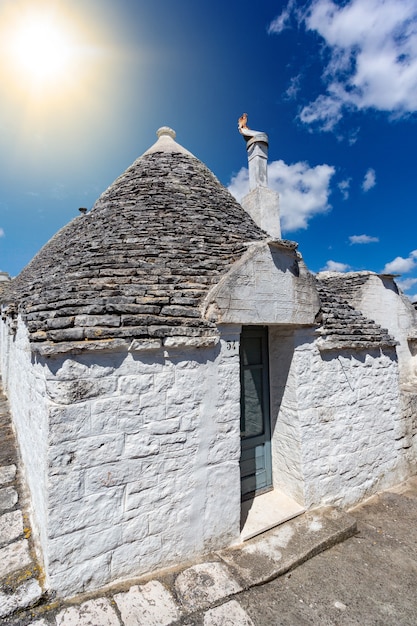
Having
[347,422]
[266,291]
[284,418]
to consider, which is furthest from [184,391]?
[347,422]

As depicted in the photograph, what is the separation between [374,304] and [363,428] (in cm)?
451

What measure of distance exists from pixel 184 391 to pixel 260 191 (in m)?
6.22

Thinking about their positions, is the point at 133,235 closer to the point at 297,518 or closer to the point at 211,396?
the point at 211,396

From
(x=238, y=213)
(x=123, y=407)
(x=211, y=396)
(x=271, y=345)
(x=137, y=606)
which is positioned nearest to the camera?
(x=137, y=606)

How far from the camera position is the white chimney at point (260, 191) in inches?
300

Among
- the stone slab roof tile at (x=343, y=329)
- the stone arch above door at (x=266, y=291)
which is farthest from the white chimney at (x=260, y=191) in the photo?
the stone arch above door at (x=266, y=291)

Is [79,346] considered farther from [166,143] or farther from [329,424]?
[166,143]

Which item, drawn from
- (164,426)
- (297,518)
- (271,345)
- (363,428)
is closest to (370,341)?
(363,428)

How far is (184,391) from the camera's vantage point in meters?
2.98

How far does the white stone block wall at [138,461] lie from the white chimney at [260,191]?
5213mm

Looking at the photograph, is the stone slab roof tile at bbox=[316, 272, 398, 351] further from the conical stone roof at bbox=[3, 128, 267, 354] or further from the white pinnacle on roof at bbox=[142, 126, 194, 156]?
the white pinnacle on roof at bbox=[142, 126, 194, 156]

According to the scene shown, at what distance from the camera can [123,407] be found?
270 cm

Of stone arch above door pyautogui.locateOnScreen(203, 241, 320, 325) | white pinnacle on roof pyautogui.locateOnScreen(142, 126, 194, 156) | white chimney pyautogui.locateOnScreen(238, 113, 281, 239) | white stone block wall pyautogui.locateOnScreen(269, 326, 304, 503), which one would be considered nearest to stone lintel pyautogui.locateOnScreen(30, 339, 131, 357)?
stone arch above door pyautogui.locateOnScreen(203, 241, 320, 325)

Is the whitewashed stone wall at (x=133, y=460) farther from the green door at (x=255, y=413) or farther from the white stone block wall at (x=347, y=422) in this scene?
the white stone block wall at (x=347, y=422)
